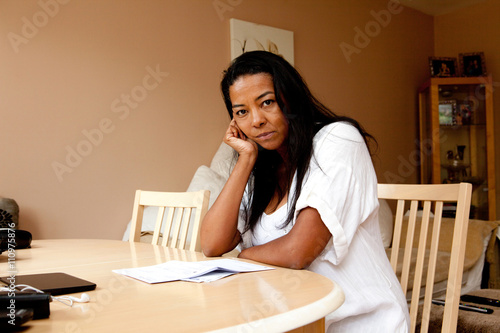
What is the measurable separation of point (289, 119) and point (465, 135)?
12.2ft

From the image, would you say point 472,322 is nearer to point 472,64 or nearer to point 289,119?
point 289,119

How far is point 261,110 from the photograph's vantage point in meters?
1.40

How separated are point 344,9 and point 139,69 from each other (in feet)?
7.13

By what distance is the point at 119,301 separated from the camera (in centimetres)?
79

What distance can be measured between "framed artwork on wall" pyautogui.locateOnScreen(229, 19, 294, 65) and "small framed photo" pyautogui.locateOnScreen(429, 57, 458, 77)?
5.49ft

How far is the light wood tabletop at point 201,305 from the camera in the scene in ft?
2.14

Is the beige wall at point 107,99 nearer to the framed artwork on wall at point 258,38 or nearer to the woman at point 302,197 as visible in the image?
the framed artwork on wall at point 258,38

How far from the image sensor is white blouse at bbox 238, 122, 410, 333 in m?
1.13

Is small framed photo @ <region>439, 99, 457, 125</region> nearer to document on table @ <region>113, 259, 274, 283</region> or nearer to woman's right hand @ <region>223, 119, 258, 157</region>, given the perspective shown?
woman's right hand @ <region>223, 119, 258, 157</region>

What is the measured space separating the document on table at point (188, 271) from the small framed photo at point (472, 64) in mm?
4242

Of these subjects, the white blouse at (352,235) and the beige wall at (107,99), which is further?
the beige wall at (107,99)

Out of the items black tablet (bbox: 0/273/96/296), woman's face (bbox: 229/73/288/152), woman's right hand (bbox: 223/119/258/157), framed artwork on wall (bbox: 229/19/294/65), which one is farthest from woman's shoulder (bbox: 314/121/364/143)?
framed artwork on wall (bbox: 229/19/294/65)

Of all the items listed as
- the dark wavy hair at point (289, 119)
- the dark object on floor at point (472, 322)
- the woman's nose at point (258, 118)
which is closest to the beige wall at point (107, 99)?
the dark wavy hair at point (289, 119)

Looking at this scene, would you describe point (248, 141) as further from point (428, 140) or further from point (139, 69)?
point (428, 140)
